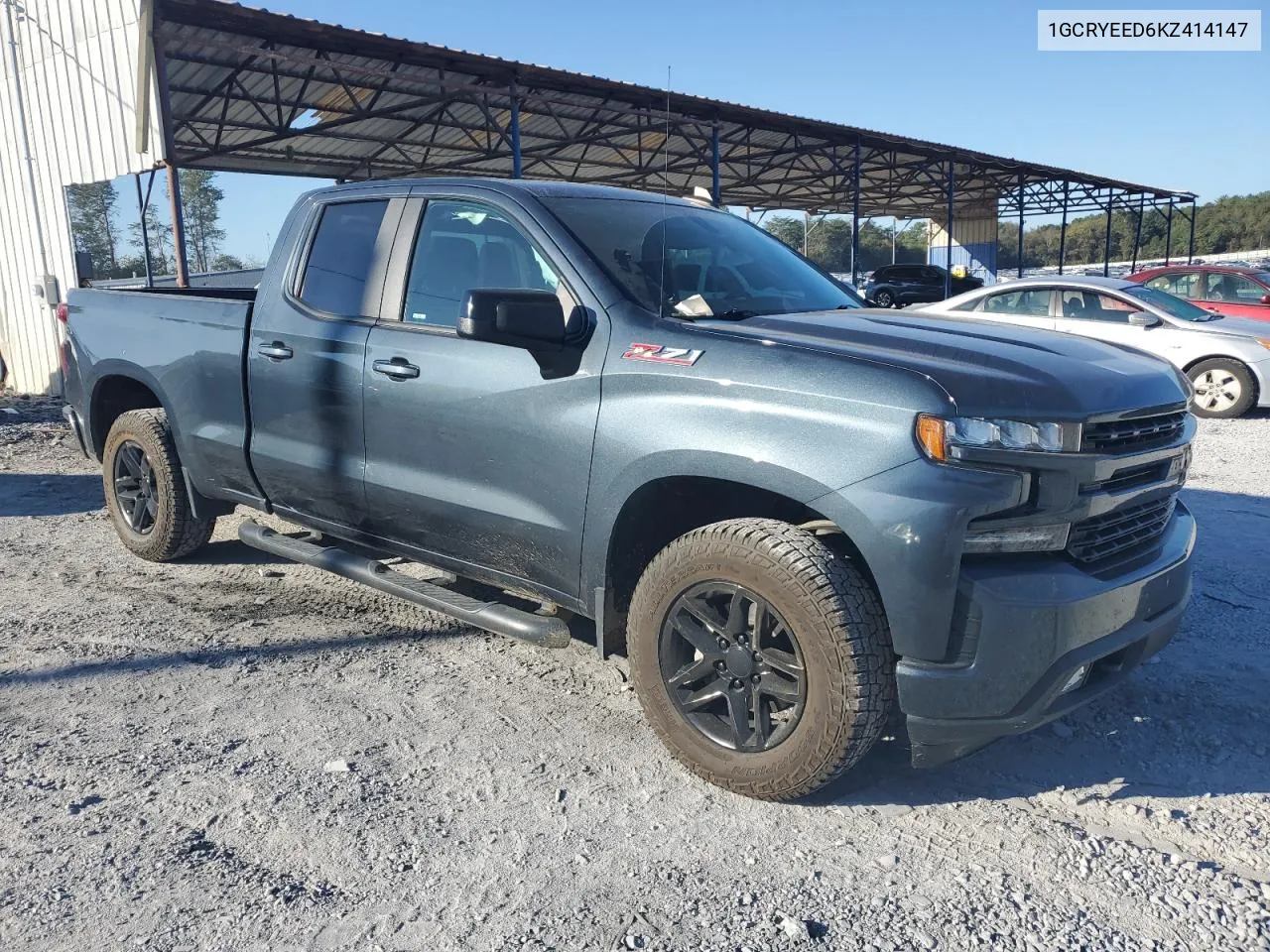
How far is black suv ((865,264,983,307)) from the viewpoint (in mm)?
29375

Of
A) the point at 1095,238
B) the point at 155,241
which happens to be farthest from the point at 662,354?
the point at 1095,238

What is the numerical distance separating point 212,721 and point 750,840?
1971 millimetres

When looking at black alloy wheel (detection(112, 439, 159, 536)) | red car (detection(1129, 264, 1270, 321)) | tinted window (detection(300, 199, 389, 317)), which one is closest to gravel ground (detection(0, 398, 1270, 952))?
black alloy wheel (detection(112, 439, 159, 536))

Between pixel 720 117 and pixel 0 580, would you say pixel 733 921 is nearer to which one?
pixel 0 580

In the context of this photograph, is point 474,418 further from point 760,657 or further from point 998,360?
point 998,360

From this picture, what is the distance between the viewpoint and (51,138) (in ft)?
41.1

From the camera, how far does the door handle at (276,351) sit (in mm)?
4219

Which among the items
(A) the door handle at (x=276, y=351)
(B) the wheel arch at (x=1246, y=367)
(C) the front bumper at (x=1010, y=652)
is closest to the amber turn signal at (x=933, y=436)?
(C) the front bumper at (x=1010, y=652)

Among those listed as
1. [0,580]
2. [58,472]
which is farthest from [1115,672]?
[58,472]

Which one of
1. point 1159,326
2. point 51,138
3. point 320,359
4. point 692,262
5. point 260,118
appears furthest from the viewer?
point 260,118

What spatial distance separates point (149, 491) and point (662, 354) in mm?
3607

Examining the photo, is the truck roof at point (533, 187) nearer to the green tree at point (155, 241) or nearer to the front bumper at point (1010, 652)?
the front bumper at point (1010, 652)

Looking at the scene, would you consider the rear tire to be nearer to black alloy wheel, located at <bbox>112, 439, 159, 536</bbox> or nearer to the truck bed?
black alloy wheel, located at <bbox>112, 439, 159, 536</bbox>

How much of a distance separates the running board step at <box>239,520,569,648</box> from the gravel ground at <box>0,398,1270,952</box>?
34cm
